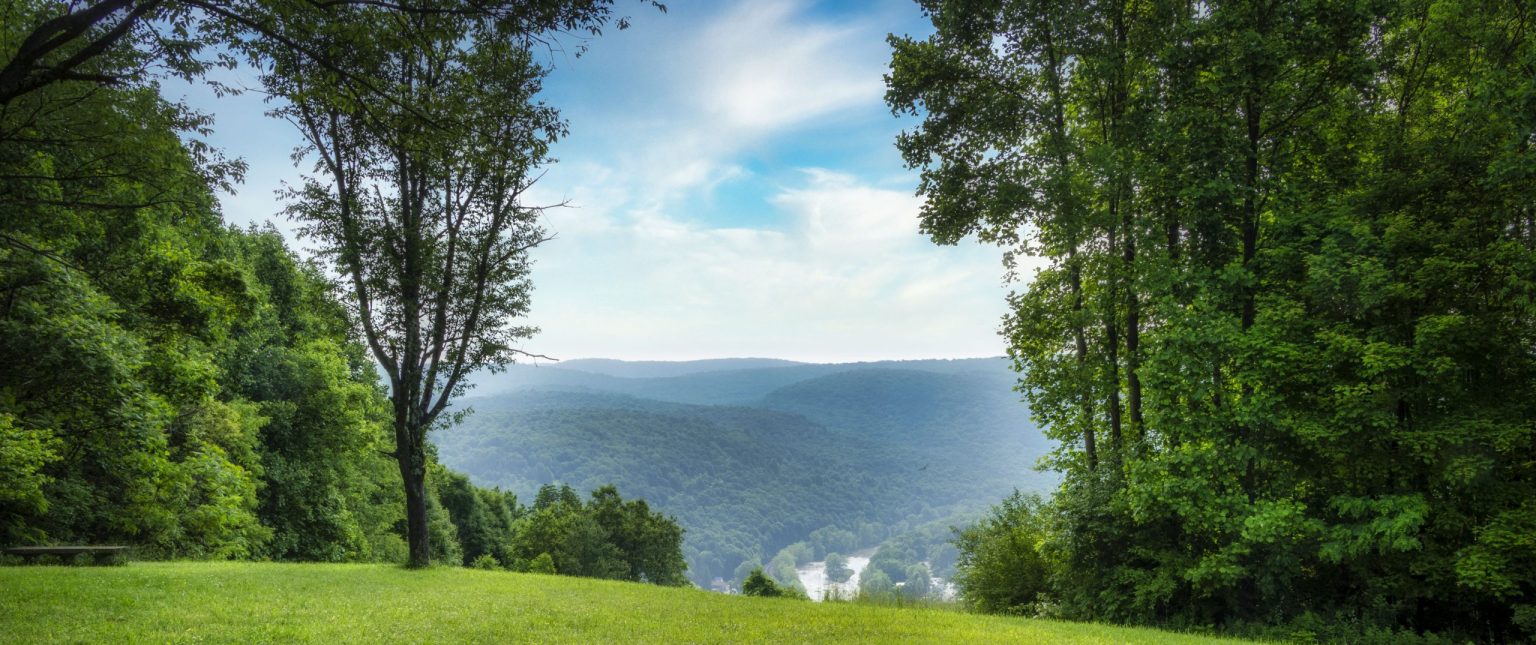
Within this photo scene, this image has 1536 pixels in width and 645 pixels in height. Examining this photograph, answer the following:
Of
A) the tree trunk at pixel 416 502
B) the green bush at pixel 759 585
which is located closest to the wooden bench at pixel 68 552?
the tree trunk at pixel 416 502

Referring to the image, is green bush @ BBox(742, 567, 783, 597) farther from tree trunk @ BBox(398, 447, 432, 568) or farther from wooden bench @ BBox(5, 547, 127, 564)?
wooden bench @ BBox(5, 547, 127, 564)

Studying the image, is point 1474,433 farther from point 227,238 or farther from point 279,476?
point 227,238

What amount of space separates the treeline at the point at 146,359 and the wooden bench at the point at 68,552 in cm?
135

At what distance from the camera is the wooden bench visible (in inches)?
563

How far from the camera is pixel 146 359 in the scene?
54.8 feet

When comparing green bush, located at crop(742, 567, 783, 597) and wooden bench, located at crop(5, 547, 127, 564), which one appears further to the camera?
green bush, located at crop(742, 567, 783, 597)

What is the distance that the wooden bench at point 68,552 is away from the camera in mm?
14305

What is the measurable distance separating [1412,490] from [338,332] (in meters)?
24.5

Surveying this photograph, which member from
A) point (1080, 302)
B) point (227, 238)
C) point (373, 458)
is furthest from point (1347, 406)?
point (373, 458)

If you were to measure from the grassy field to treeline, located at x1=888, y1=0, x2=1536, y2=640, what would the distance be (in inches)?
180

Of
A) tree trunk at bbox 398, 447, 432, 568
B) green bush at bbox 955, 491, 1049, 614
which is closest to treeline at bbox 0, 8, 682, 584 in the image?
tree trunk at bbox 398, 447, 432, 568

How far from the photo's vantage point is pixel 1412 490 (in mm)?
12289

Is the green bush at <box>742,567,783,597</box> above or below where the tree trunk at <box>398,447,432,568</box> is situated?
below

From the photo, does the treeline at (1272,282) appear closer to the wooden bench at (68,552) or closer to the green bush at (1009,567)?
the green bush at (1009,567)
